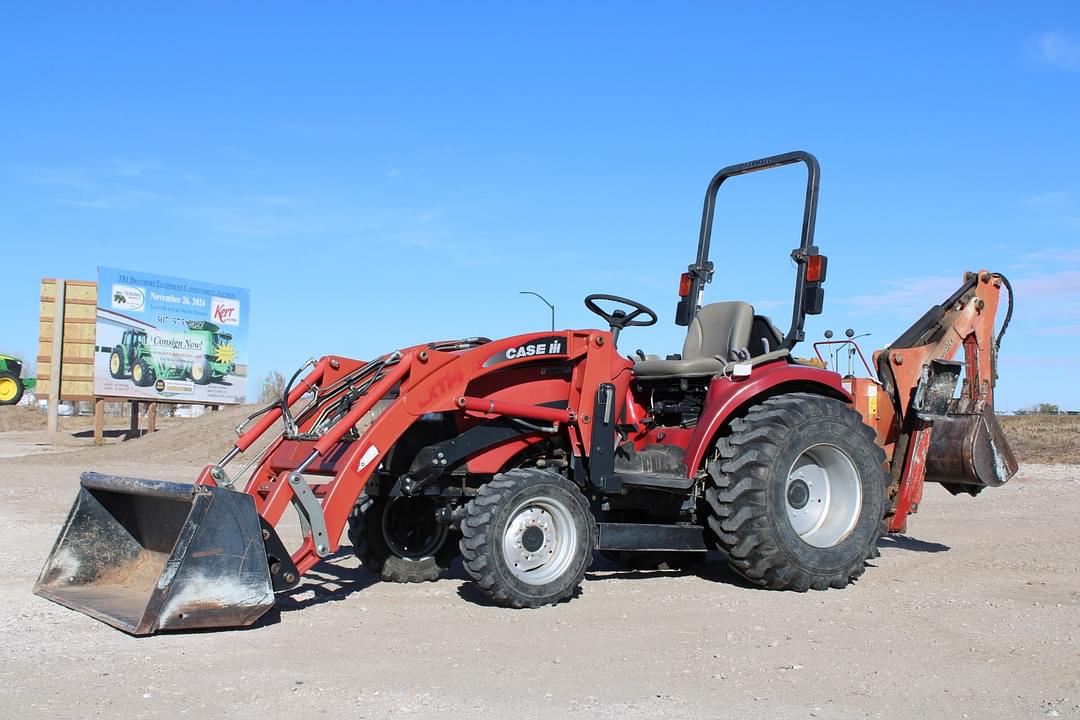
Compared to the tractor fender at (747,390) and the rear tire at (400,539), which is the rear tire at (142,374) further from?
the tractor fender at (747,390)

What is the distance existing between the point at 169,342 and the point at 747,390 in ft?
83.0

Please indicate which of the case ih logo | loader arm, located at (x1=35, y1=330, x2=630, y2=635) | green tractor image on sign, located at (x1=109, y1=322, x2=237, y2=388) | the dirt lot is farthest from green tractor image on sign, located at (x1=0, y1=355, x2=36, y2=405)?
loader arm, located at (x1=35, y1=330, x2=630, y2=635)

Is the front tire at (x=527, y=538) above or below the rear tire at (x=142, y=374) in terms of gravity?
below

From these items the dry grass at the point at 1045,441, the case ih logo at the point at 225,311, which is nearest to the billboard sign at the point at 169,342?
the case ih logo at the point at 225,311

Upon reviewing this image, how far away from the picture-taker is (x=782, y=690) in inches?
194

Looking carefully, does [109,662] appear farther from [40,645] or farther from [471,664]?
[471,664]

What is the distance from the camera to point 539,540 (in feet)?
22.7

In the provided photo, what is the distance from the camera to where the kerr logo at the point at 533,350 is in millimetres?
7285

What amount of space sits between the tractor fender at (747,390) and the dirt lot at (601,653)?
42.0 inches

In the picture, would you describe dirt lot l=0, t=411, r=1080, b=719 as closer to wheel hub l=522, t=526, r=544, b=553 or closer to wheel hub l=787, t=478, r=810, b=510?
wheel hub l=522, t=526, r=544, b=553

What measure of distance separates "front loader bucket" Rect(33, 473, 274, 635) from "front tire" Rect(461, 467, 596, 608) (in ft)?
4.32

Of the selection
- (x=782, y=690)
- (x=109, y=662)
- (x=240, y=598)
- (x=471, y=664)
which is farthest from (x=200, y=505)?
(x=782, y=690)

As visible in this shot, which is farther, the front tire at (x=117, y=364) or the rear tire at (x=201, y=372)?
the rear tire at (x=201, y=372)

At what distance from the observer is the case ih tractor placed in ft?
20.7
